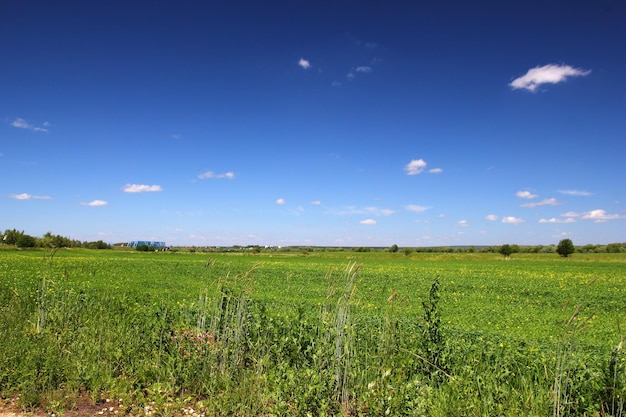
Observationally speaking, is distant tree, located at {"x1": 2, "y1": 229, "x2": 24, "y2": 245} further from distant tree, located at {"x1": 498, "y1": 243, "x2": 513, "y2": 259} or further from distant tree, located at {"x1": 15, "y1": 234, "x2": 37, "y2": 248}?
distant tree, located at {"x1": 498, "y1": 243, "x2": 513, "y2": 259}

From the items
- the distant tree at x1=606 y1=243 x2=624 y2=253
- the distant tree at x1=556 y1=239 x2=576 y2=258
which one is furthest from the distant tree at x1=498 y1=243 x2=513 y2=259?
the distant tree at x1=606 y1=243 x2=624 y2=253

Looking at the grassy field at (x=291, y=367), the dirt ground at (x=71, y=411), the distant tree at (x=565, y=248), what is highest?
the distant tree at (x=565, y=248)

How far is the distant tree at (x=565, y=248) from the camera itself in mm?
87000

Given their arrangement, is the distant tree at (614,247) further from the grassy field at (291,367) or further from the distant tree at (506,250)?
the grassy field at (291,367)

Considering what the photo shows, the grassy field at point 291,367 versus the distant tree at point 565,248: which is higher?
the distant tree at point 565,248

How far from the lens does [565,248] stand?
8775cm

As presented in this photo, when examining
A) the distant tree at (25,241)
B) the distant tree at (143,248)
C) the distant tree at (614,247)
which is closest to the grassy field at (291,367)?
the distant tree at (25,241)

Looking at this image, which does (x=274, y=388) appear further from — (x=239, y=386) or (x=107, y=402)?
(x=107, y=402)

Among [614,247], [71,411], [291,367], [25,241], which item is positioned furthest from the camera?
[614,247]

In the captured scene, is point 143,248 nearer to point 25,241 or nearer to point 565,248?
point 25,241

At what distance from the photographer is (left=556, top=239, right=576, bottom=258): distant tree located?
87000mm

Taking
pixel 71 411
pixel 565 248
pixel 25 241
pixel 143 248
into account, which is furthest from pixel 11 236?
pixel 565 248

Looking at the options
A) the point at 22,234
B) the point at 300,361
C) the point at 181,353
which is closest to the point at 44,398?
the point at 181,353

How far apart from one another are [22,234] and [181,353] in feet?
344
